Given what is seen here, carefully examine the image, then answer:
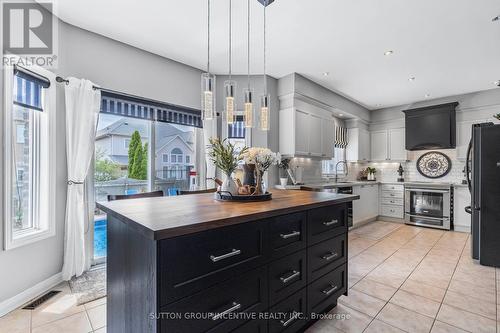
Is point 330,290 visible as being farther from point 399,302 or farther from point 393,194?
point 393,194

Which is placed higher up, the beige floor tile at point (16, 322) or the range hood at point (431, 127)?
the range hood at point (431, 127)

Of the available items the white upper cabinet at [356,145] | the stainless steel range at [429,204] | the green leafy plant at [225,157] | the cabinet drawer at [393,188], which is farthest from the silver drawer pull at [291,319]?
the cabinet drawer at [393,188]

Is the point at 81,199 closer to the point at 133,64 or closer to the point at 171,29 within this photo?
the point at 133,64

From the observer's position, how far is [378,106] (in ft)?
20.4

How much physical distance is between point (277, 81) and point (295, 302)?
12.1 ft

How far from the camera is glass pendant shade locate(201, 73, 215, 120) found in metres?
2.03

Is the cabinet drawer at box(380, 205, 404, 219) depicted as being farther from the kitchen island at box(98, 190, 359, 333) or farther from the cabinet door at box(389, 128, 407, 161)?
the kitchen island at box(98, 190, 359, 333)

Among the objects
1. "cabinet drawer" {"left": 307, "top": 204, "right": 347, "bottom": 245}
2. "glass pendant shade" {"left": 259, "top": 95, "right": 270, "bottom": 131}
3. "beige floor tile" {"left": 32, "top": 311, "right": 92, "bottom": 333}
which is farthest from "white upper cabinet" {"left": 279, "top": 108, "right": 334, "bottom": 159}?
"beige floor tile" {"left": 32, "top": 311, "right": 92, "bottom": 333}

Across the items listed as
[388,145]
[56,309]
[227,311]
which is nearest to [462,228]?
[388,145]

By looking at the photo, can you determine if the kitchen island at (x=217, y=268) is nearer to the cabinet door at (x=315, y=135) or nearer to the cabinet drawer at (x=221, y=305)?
the cabinet drawer at (x=221, y=305)

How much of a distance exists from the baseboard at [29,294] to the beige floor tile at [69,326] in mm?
480

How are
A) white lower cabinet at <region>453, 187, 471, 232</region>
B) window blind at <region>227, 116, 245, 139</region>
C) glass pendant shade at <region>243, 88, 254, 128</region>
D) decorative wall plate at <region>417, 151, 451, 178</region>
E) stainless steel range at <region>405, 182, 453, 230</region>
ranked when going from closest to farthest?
glass pendant shade at <region>243, 88, 254, 128</region>
window blind at <region>227, 116, 245, 139</region>
white lower cabinet at <region>453, 187, 471, 232</region>
stainless steel range at <region>405, 182, 453, 230</region>
decorative wall plate at <region>417, 151, 451, 178</region>

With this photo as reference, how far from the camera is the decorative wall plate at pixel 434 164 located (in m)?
5.55

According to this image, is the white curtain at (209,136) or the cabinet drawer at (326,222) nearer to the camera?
the cabinet drawer at (326,222)
